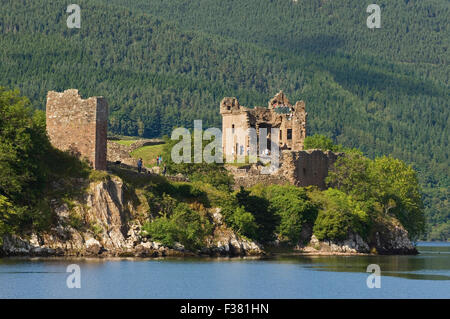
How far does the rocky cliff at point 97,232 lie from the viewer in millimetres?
67500

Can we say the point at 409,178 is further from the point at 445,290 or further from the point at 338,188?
the point at 445,290

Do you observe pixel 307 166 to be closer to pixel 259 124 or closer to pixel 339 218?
pixel 339 218

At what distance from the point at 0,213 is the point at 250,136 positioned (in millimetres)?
53139

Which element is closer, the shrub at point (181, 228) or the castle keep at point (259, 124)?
the shrub at point (181, 228)

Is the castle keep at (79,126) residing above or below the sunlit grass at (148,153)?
above

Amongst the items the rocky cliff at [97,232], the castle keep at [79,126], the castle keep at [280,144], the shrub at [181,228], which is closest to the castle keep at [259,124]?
the castle keep at [280,144]

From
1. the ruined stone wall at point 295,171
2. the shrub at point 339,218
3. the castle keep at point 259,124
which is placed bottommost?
the shrub at point 339,218

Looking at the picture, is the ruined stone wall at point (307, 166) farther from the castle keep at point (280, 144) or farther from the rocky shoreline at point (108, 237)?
the rocky shoreline at point (108, 237)

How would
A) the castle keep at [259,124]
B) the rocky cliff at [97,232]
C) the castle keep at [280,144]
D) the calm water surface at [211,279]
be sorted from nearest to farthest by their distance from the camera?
→ the calm water surface at [211,279], the rocky cliff at [97,232], the castle keep at [280,144], the castle keep at [259,124]

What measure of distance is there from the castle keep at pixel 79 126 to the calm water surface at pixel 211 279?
10.4 metres

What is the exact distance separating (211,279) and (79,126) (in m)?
22.1

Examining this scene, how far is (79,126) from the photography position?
74875mm
